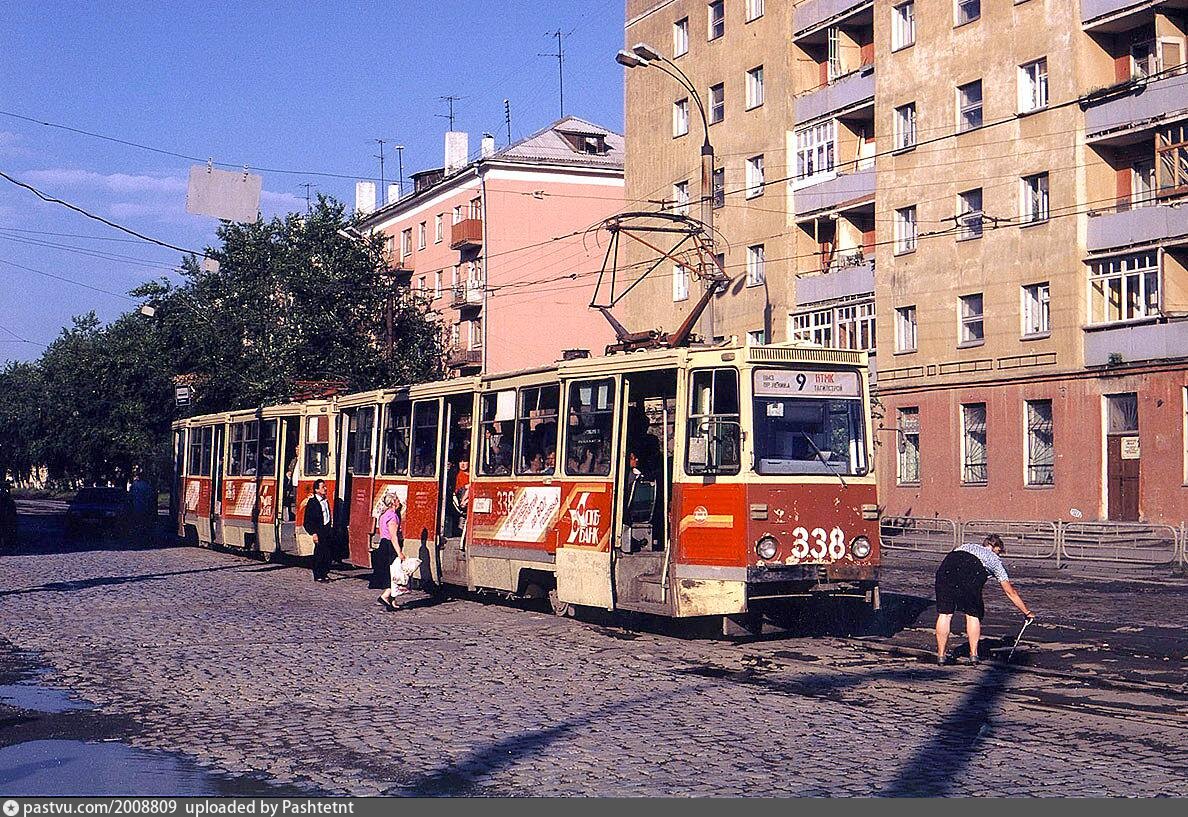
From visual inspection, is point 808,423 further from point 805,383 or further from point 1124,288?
point 1124,288

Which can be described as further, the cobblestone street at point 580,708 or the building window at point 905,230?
the building window at point 905,230

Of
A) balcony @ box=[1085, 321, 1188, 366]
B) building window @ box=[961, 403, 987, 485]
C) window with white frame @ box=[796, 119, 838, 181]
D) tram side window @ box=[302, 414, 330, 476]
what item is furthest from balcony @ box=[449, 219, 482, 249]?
tram side window @ box=[302, 414, 330, 476]

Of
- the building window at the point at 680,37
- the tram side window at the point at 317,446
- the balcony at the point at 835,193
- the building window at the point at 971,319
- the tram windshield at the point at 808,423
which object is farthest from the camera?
the building window at the point at 680,37

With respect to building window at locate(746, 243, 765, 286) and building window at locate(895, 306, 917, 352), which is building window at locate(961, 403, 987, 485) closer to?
building window at locate(895, 306, 917, 352)

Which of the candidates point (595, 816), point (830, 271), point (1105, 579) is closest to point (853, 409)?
point (595, 816)

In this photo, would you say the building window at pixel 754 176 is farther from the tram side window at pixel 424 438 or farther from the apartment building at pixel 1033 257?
the tram side window at pixel 424 438

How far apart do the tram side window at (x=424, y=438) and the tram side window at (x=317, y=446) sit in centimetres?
510

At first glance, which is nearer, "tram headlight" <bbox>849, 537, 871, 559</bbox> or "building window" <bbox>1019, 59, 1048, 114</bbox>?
"tram headlight" <bbox>849, 537, 871, 559</bbox>

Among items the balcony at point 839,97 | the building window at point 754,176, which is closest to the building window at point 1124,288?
the balcony at point 839,97

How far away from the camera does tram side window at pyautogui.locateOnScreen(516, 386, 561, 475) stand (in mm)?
17969

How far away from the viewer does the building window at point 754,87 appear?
156 ft

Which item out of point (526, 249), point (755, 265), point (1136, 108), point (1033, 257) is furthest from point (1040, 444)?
point (526, 249)

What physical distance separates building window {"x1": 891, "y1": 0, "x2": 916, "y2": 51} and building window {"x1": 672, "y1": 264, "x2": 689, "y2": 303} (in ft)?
37.4

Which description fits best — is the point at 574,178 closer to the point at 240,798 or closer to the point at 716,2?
the point at 716,2
